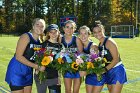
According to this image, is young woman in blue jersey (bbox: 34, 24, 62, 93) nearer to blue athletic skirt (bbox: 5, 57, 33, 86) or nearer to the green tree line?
blue athletic skirt (bbox: 5, 57, 33, 86)

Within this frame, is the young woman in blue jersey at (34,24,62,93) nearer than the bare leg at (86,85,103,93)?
Yes

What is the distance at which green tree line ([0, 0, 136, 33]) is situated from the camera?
69.1 m

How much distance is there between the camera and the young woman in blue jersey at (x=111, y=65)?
19.7 feet

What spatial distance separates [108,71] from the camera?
6.22 m

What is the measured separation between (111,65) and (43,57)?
1314mm

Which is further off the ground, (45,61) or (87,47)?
(87,47)

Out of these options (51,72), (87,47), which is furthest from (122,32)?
(51,72)

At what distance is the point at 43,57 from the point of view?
228 inches

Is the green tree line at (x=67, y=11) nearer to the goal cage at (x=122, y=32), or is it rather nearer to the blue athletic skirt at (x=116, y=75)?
the goal cage at (x=122, y=32)

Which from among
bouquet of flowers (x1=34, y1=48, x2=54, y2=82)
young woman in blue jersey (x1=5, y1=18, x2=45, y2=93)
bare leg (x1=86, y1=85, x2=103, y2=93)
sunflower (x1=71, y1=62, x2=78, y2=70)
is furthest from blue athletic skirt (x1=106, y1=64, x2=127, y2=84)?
young woman in blue jersey (x1=5, y1=18, x2=45, y2=93)

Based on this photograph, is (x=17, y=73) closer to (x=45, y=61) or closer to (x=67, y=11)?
(x=45, y=61)

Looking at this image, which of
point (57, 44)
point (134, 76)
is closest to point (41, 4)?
point (134, 76)

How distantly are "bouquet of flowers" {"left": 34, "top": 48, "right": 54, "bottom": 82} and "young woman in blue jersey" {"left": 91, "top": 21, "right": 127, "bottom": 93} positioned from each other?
1010 mm

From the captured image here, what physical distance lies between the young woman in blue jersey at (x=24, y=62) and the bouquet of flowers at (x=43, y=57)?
0.09 metres
